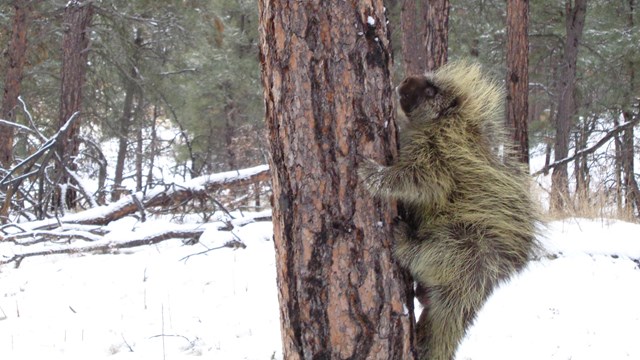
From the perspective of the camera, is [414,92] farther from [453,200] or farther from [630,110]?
[630,110]

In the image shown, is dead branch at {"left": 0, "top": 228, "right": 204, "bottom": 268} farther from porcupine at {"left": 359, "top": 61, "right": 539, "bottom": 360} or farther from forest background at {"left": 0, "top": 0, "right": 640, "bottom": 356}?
porcupine at {"left": 359, "top": 61, "right": 539, "bottom": 360}

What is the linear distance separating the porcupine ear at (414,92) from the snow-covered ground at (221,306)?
921 mm

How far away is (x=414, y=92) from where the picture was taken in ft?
7.64

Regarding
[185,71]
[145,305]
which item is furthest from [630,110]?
[145,305]

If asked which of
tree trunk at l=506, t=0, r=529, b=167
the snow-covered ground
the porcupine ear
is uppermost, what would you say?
tree trunk at l=506, t=0, r=529, b=167

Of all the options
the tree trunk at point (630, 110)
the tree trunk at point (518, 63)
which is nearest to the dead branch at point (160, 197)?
the tree trunk at point (518, 63)

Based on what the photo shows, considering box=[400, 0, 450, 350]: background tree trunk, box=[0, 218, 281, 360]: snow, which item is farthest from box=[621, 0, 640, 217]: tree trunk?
box=[0, 218, 281, 360]: snow

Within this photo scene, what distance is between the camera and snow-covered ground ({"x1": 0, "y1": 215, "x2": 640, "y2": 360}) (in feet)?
10.5

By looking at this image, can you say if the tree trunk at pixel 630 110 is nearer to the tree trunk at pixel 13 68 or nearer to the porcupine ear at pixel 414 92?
the porcupine ear at pixel 414 92

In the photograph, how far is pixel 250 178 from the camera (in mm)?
6613

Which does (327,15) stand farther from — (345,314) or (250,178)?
(250,178)

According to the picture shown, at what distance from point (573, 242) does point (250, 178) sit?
3.83 m

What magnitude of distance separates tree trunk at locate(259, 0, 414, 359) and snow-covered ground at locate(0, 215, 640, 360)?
→ 50.0 inches

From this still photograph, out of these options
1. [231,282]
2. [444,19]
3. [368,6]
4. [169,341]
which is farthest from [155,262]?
[444,19]
